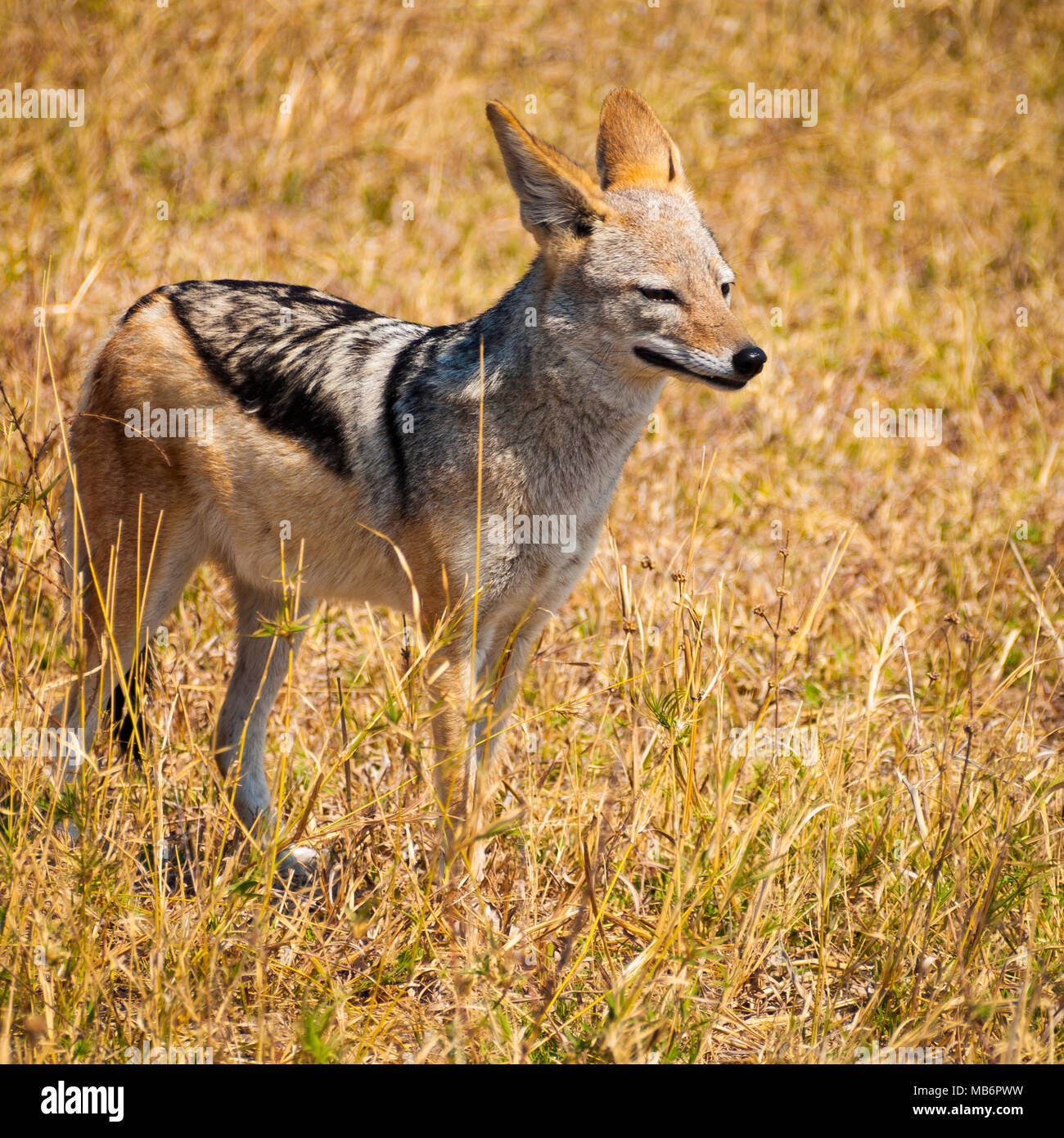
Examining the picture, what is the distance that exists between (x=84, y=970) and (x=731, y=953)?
1892mm

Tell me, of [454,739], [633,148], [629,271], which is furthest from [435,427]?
[633,148]

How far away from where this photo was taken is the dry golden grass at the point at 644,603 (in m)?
3.05

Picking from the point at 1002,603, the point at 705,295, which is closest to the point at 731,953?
the point at 705,295

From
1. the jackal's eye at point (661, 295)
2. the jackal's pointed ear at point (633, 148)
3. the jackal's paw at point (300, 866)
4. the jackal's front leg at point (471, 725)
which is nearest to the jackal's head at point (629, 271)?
the jackal's eye at point (661, 295)

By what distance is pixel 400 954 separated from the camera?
334cm

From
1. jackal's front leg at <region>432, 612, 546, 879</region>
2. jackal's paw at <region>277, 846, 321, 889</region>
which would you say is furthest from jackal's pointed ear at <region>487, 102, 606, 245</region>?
jackal's paw at <region>277, 846, 321, 889</region>

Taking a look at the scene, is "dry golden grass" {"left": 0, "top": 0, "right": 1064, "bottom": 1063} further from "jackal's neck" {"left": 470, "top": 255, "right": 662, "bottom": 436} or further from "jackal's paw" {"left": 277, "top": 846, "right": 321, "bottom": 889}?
"jackal's neck" {"left": 470, "top": 255, "right": 662, "bottom": 436}

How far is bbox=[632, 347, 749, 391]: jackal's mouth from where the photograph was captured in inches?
137

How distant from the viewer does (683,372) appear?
3535 millimetres

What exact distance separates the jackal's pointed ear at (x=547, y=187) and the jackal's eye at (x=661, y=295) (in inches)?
12.9

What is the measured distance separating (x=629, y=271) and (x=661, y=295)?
0.45ft

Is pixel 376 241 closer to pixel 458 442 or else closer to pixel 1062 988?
pixel 458 442

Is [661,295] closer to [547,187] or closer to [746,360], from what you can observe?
[746,360]

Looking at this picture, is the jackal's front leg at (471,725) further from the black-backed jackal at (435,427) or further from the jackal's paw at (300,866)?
the jackal's paw at (300,866)
